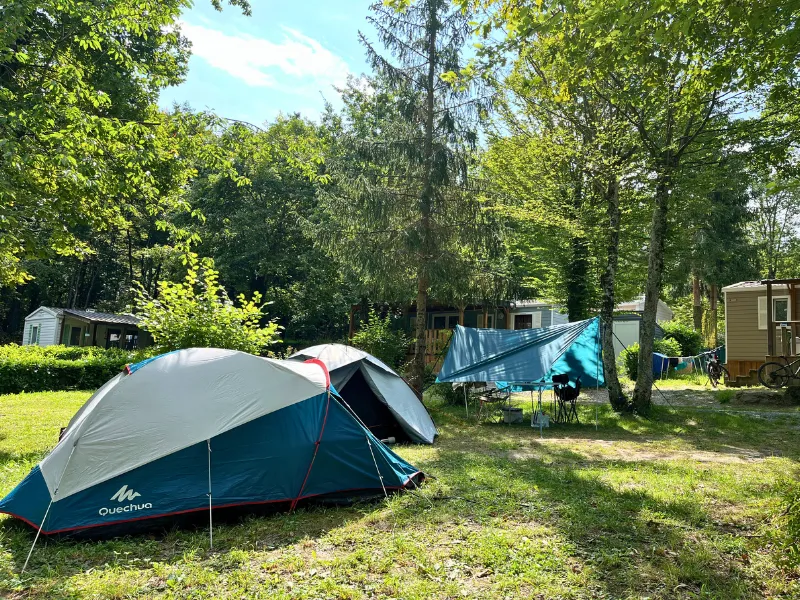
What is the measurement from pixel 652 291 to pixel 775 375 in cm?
487

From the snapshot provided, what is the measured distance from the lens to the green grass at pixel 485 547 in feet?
10.8

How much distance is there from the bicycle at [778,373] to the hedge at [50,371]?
15.5 meters

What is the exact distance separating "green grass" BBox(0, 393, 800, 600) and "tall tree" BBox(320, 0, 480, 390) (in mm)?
6521

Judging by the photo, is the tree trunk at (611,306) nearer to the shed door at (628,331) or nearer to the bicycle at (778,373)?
the bicycle at (778,373)

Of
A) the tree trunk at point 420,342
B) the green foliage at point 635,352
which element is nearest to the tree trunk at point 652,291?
the tree trunk at point 420,342

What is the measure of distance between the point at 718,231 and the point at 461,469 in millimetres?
23368

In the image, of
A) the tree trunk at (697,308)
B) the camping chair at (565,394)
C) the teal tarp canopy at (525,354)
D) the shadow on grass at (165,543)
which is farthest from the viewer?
the tree trunk at (697,308)

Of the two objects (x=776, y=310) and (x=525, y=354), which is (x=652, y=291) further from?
(x=776, y=310)

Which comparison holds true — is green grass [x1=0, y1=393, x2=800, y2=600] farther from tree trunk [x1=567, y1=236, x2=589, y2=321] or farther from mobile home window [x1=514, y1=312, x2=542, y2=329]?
mobile home window [x1=514, y1=312, x2=542, y2=329]

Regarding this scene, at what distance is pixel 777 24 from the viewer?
5.30 metres

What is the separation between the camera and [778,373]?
1275 cm

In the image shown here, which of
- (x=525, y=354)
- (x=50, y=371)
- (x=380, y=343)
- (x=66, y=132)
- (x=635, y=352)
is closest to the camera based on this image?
(x=66, y=132)

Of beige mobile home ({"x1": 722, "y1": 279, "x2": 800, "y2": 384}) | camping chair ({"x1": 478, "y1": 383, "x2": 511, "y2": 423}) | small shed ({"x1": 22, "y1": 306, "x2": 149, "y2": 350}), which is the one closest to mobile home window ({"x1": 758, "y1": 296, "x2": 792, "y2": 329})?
beige mobile home ({"x1": 722, "y1": 279, "x2": 800, "y2": 384})

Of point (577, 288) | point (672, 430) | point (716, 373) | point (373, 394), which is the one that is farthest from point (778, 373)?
point (373, 394)
